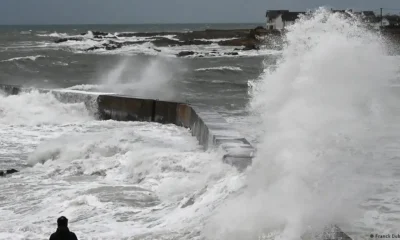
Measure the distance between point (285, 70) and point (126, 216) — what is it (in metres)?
6.75

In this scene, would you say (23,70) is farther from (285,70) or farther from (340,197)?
(340,197)

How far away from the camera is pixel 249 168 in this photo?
25.1 ft

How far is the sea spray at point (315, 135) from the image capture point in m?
6.03

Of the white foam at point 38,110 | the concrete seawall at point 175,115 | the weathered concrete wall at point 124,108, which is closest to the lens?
the concrete seawall at point 175,115

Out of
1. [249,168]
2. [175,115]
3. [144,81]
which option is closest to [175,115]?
[175,115]

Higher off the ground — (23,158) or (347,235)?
(347,235)

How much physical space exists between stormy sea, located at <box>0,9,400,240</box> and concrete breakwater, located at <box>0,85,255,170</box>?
10.3 inches

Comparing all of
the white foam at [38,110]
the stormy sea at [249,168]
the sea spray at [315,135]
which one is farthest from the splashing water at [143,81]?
the sea spray at [315,135]

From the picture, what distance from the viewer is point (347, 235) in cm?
536

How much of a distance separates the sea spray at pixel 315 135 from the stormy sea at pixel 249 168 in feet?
0.08

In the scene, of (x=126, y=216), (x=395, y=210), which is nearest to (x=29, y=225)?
(x=126, y=216)

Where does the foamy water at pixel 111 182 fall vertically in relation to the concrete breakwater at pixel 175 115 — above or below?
below

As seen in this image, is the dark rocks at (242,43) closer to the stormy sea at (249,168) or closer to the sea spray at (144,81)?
the sea spray at (144,81)

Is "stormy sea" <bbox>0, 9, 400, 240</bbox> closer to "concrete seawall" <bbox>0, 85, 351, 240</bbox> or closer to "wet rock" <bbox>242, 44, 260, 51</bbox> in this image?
"concrete seawall" <bbox>0, 85, 351, 240</bbox>
